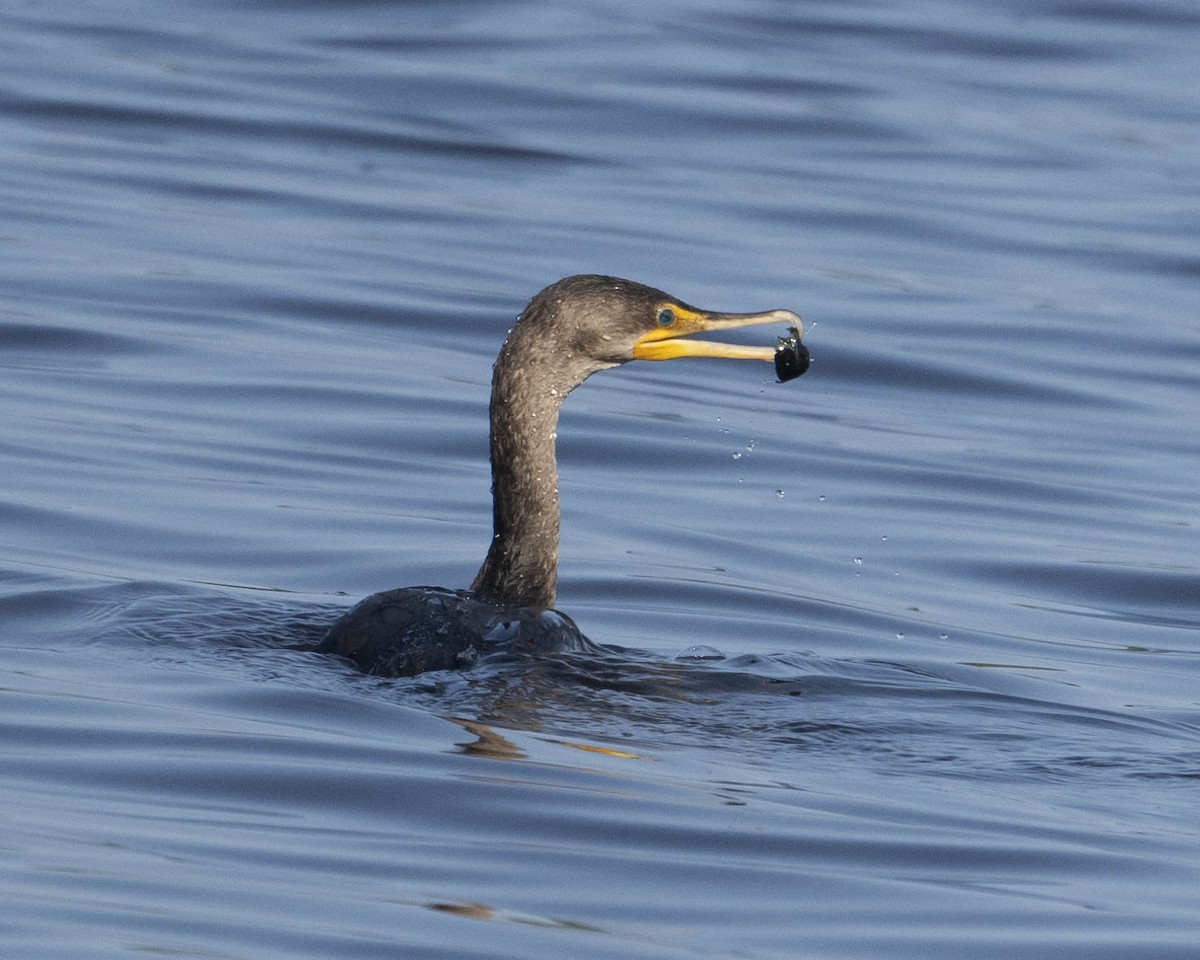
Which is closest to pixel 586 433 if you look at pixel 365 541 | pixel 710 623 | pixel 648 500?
pixel 648 500

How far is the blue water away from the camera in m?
5.28

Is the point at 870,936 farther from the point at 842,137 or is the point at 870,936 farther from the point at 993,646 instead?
the point at 842,137

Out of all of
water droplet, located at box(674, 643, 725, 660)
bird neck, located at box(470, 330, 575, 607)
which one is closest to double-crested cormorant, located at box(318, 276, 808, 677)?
bird neck, located at box(470, 330, 575, 607)

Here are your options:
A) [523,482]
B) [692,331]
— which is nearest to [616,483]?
[692,331]

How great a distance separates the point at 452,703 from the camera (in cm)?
651

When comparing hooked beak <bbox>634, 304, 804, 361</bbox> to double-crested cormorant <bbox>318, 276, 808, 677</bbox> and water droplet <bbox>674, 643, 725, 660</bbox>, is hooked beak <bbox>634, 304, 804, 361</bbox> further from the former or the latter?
water droplet <bbox>674, 643, 725, 660</bbox>

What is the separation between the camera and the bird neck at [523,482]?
24.9 feet

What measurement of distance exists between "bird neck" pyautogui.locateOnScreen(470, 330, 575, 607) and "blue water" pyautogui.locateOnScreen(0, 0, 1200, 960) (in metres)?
0.42

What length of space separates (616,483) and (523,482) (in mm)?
2987

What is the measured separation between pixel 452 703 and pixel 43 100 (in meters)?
12.7

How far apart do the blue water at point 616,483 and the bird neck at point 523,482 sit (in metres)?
0.42

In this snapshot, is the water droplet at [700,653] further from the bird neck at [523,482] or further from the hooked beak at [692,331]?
the hooked beak at [692,331]

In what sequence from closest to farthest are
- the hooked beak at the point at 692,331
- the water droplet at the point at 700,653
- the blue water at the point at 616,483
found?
the blue water at the point at 616,483 < the water droplet at the point at 700,653 < the hooked beak at the point at 692,331

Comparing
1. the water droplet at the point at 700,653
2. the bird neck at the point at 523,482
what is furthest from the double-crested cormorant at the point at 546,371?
the water droplet at the point at 700,653
